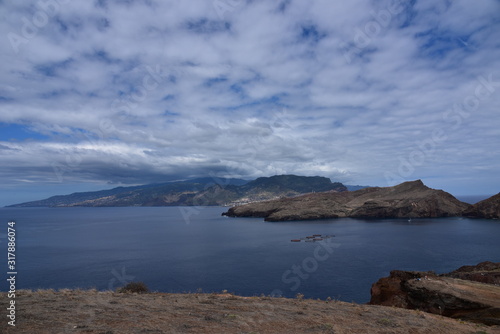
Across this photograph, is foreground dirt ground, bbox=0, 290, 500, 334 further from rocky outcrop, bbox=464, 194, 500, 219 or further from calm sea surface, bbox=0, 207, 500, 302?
rocky outcrop, bbox=464, 194, 500, 219

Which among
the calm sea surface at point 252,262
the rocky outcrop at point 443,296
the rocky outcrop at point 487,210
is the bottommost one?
the calm sea surface at point 252,262

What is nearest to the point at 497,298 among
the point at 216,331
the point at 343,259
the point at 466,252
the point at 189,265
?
the point at 216,331

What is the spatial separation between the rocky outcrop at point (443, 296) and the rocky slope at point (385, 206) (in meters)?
138

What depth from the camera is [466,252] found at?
6625 cm

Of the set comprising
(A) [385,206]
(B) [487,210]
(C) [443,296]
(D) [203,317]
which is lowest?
(C) [443,296]

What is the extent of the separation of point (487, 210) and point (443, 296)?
158m

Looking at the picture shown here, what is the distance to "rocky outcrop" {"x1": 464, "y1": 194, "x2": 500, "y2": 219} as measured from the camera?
457 ft

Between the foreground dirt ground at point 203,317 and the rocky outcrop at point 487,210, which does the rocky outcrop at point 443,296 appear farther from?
the rocky outcrop at point 487,210

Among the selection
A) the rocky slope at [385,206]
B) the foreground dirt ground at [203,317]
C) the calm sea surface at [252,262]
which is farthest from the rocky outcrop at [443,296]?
the rocky slope at [385,206]

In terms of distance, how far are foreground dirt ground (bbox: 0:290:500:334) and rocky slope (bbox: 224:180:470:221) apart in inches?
5738

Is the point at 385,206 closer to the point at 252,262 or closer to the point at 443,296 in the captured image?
the point at 252,262

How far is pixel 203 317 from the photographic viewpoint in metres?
14.7

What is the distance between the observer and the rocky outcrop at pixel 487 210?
139 meters

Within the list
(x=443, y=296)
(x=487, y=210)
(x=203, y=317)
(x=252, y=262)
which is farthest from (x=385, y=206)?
(x=203, y=317)
